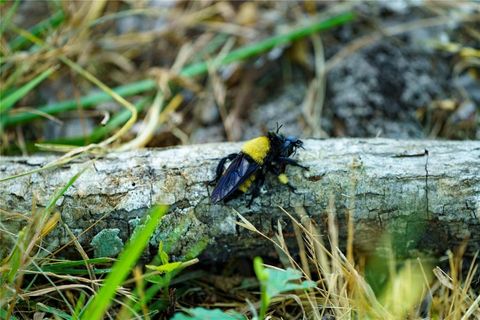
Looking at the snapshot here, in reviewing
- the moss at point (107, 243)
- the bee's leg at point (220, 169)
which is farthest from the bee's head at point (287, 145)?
Result: the moss at point (107, 243)

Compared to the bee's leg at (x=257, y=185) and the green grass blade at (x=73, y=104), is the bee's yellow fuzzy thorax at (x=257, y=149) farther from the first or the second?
the green grass blade at (x=73, y=104)

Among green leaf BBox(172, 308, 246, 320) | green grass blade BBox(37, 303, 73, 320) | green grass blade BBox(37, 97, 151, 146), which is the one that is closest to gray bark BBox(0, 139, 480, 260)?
green grass blade BBox(37, 303, 73, 320)

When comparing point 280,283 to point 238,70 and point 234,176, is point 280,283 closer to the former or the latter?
point 234,176

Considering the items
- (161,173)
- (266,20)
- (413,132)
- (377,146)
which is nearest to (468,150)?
(377,146)

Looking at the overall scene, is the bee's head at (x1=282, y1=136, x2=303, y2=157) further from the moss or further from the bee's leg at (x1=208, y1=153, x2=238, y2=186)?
the moss

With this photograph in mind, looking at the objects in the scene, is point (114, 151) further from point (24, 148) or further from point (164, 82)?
point (164, 82)

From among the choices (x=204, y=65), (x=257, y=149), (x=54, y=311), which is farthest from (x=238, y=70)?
(x=54, y=311)
